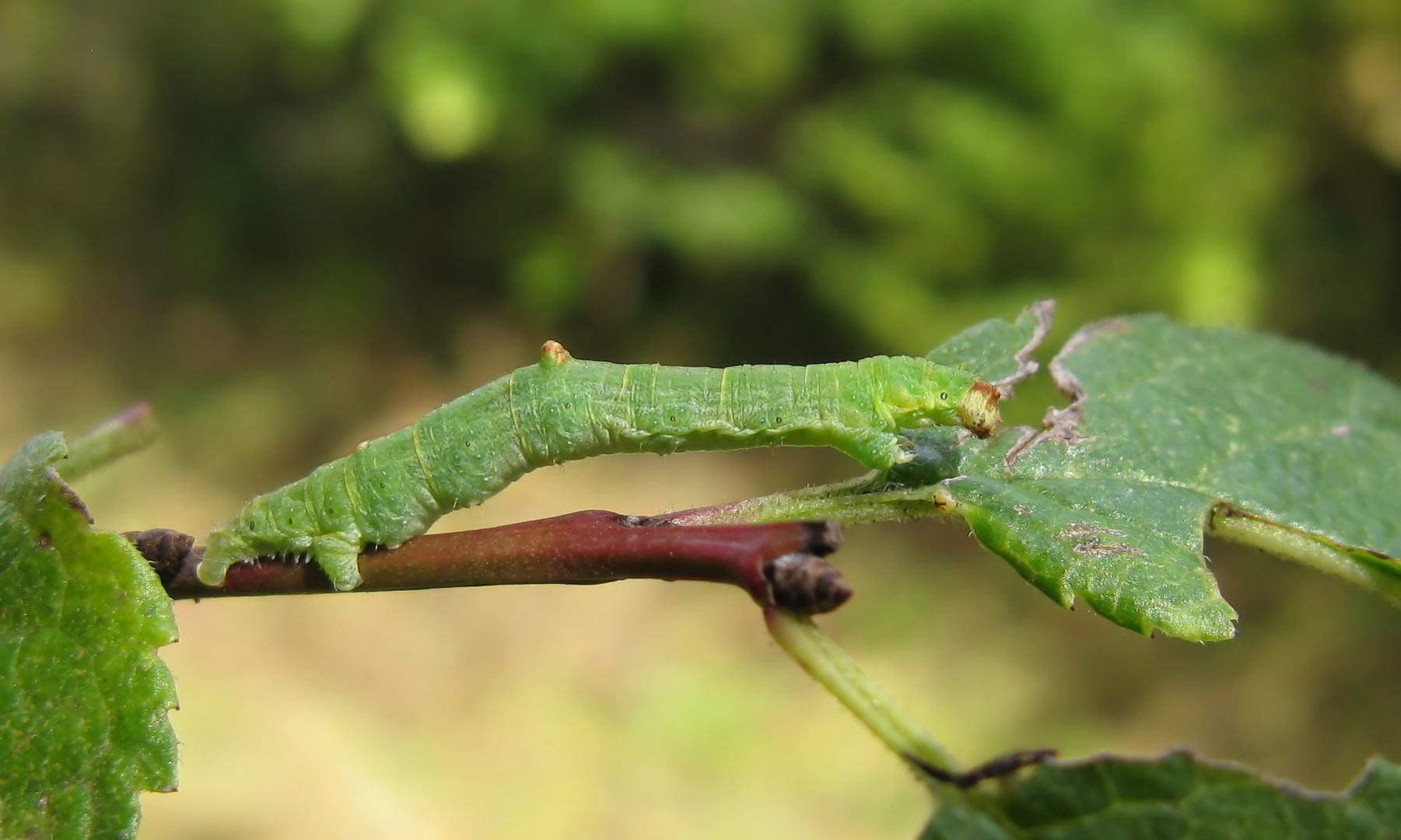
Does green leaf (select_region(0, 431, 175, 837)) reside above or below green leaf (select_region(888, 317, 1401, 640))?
above

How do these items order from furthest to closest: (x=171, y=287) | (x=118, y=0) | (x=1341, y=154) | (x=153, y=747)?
(x=118, y=0)
(x=171, y=287)
(x=1341, y=154)
(x=153, y=747)

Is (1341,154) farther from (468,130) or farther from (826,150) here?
(468,130)

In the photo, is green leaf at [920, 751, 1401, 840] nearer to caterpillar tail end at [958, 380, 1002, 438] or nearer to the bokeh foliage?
caterpillar tail end at [958, 380, 1002, 438]

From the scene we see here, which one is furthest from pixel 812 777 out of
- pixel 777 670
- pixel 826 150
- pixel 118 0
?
pixel 118 0

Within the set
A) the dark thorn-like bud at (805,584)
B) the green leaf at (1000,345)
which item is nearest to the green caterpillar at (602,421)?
the green leaf at (1000,345)

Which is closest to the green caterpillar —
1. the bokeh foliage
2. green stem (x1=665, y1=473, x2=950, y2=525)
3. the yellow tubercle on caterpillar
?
the yellow tubercle on caterpillar

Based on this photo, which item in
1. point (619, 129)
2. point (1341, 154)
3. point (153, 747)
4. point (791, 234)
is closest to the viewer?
point (153, 747)

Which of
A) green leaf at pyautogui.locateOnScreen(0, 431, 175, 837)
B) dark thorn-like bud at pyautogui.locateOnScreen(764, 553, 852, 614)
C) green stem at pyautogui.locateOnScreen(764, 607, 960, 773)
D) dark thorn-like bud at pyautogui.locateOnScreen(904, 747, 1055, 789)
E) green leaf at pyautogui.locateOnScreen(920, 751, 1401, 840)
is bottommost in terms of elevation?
green leaf at pyautogui.locateOnScreen(920, 751, 1401, 840)
